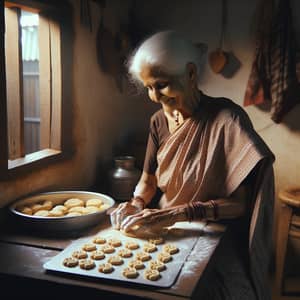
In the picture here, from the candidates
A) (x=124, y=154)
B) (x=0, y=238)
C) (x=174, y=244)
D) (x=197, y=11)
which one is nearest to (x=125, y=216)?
(x=174, y=244)

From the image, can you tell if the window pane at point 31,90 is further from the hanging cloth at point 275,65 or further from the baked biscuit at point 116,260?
the baked biscuit at point 116,260

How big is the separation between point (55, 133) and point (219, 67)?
1173 millimetres

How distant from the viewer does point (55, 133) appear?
1.88 metres

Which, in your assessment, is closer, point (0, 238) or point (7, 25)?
point (0, 238)

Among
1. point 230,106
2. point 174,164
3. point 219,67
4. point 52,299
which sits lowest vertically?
point 52,299

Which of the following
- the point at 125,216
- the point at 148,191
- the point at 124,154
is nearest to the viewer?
the point at 125,216

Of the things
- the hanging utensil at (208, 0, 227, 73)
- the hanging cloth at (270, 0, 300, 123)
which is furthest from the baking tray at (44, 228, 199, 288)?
the hanging utensil at (208, 0, 227, 73)

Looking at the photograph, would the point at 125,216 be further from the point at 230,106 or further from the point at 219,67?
the point at 219,67

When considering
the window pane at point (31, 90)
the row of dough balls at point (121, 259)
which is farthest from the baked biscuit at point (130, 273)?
the window pane at point (31, 90)

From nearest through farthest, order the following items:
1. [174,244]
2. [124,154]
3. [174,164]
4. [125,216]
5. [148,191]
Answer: [174,244] → [125,216] → [174,164] → [148,191] → [124,154]

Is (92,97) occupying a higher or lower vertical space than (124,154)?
higher

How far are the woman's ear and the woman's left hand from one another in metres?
0.48

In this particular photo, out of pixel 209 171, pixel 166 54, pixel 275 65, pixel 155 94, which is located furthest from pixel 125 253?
pixel 275 65

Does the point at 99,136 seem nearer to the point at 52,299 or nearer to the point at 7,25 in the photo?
the point at 7,25
